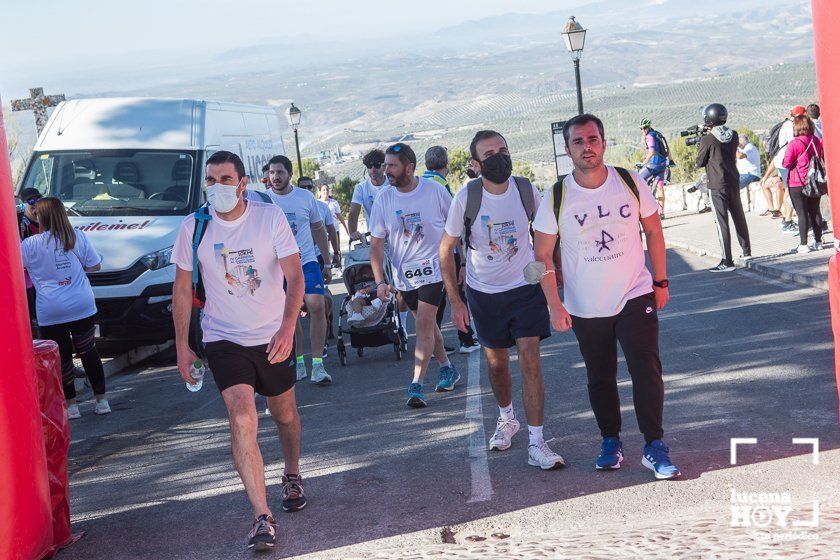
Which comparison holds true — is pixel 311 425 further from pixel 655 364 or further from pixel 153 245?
pixel 153 245

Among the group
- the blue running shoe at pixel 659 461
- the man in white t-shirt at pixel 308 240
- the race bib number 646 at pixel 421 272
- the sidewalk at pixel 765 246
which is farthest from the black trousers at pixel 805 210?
the blue running shoe at pixel 659 461

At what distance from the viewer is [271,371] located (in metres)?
6.30

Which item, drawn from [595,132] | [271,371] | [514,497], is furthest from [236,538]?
[595,132]

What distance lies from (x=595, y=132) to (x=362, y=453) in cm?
279

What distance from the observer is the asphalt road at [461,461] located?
5.86 meters

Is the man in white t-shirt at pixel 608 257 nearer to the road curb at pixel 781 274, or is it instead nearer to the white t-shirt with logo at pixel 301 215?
the white t-shirt with logo at pixel 301 215

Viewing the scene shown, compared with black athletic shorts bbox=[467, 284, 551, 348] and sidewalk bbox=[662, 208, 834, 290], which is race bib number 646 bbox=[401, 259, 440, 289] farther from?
sidewalk bbox=[662, 208, 834, 290]

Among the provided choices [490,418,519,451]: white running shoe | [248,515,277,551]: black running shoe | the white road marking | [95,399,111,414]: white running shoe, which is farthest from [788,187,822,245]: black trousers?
[248,515,277,551]: black running shoe

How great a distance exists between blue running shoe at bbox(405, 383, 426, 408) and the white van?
4748 millimetres

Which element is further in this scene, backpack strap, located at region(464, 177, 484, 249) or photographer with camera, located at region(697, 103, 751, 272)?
photographer with camera, located at region(697, 103, 751, 272)

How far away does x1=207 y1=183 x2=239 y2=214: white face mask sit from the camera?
6.22m

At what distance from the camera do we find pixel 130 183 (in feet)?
47.7

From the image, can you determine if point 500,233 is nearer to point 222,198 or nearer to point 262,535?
point 222,198

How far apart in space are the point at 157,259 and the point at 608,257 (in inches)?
322
